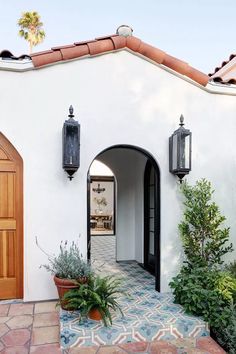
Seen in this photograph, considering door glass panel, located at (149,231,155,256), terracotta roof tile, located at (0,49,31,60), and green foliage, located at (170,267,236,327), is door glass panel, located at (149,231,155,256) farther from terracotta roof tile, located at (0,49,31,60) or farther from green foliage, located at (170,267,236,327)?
terracotta roof tile, located at (0,49,31,60)

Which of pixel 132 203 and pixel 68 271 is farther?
pixel 132 203

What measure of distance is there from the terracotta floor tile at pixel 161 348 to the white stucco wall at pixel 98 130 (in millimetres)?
1311

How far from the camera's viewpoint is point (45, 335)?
135 inches

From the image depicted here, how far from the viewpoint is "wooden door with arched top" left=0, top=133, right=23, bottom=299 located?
443cm

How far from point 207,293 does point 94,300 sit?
1628mm

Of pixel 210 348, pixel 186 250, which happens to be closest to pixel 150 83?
pixel 186 250

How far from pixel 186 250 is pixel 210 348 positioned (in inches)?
62.7

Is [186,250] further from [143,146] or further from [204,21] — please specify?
[204,21]

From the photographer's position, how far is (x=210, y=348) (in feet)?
10.9

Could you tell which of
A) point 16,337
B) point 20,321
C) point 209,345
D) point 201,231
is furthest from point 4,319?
point 201,231

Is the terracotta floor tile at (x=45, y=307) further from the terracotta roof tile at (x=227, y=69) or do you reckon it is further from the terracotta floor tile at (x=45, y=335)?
the terracotta roof tile at (x=227, y=69)

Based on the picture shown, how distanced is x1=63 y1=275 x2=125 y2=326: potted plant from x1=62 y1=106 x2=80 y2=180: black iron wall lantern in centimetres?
180

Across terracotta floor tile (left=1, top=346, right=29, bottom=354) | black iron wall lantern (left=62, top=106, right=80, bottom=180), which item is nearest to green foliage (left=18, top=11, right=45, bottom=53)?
black iron wall lantern (left=62, top=106, right=80, bottom=180)

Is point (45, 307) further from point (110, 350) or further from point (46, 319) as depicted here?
point (110, 350)
